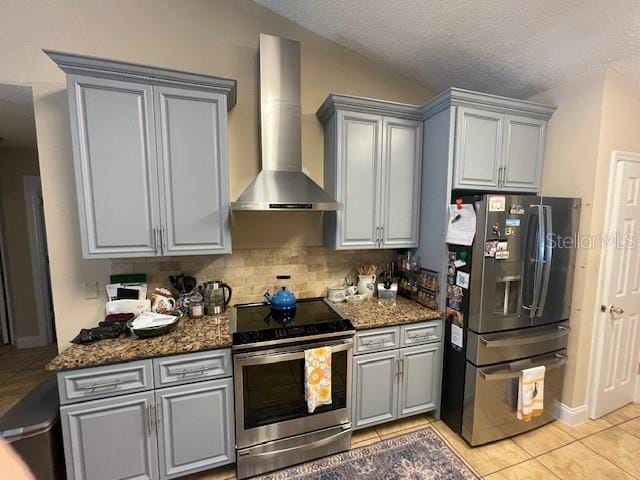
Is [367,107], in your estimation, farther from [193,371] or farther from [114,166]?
[193,371]

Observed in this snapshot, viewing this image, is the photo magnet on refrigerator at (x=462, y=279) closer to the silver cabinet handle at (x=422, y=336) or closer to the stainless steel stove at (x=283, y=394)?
the silver cabinet handle at (x=422, y=336)

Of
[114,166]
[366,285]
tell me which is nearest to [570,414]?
[366,285]

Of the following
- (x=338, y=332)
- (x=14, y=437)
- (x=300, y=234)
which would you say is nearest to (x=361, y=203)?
(x=300, y=234)

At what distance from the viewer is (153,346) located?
1.63 meters

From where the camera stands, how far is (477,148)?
7.06ft

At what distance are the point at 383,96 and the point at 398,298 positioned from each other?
1.88 metres

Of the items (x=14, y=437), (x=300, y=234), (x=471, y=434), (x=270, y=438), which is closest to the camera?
(x=14, y=437)

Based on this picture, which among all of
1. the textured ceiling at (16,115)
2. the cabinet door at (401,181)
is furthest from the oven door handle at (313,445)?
the textured ceiling at (16,115)

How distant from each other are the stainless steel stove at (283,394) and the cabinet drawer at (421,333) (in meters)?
0.47

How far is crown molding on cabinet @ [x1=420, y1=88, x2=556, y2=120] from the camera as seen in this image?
6.69 feet

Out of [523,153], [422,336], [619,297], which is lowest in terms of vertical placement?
[422,336]

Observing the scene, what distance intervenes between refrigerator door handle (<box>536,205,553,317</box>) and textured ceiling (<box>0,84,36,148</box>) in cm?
363

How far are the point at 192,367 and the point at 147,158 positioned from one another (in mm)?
1315

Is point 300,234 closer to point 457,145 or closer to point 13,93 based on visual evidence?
point 457,145
